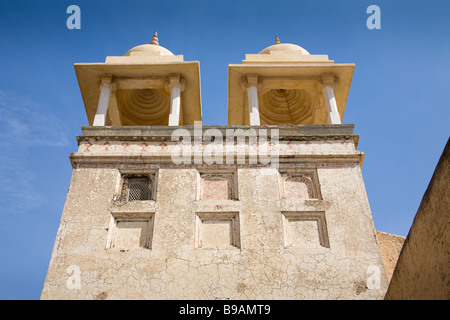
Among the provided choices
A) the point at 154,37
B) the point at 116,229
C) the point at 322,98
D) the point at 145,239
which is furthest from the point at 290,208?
the point at 154,37

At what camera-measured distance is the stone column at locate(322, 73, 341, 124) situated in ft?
31.8

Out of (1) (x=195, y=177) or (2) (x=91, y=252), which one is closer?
(2) (x=91, y=252)

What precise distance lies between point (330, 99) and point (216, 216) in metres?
4.57

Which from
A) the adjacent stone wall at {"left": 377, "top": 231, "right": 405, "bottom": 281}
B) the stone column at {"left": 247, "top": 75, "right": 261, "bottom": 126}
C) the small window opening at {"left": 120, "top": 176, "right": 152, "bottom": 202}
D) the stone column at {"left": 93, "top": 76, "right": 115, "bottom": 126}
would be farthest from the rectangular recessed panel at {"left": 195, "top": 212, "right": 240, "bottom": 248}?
the adjacent stone wall at {"left": 377, "top": 231, "right": 405, "bottom": 281}

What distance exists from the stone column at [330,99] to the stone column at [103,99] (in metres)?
5.07

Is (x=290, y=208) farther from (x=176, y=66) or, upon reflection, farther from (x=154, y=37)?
(x=154, y=37)

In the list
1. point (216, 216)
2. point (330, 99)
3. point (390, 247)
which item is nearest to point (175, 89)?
point (330, 99)

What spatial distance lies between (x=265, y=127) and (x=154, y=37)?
23.3 ft

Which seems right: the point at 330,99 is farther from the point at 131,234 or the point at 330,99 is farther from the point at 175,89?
the point at 131,234

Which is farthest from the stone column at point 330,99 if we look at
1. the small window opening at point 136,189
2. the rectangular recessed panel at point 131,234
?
the rectangular recessed panel at point 131,234

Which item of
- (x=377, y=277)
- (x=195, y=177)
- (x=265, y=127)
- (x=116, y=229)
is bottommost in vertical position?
(x=377, y=277)

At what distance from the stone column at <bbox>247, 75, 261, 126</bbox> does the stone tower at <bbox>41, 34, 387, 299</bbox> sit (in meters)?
0.05

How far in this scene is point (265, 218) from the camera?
7.21 metres

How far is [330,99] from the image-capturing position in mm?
10211
